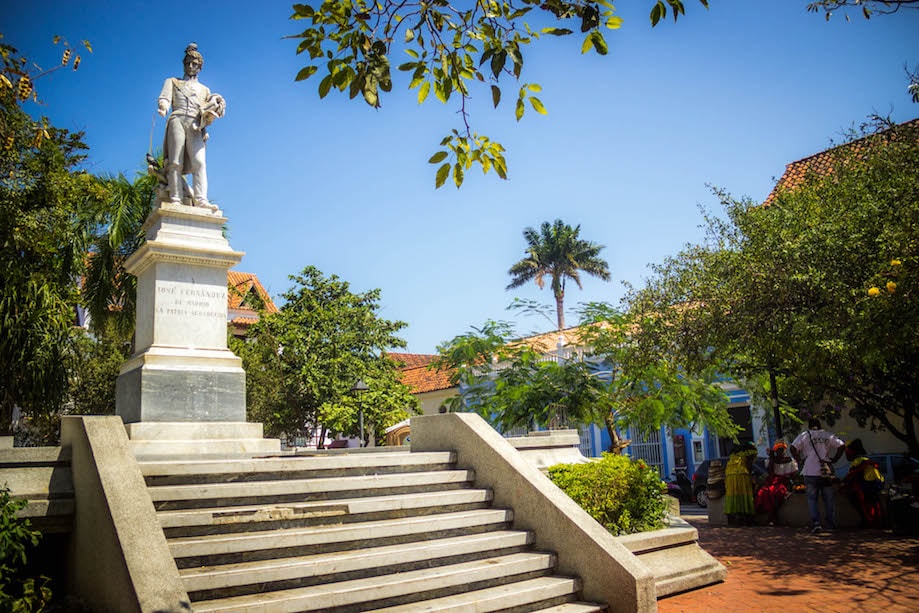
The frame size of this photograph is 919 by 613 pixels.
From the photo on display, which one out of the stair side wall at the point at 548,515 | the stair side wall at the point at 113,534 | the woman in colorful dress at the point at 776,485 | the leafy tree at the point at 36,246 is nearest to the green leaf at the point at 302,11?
the stair side wall at the point at 113,534

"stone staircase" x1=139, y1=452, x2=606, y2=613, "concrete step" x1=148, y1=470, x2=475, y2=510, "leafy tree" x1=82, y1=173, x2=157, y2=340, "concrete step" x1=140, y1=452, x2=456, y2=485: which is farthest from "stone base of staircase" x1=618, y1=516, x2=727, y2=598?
"leafy tree" x1=82, y1=173, x2=157, y2=340

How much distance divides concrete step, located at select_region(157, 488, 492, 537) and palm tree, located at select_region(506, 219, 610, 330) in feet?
148

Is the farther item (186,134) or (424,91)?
(186,134)

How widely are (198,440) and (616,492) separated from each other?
5100 mm

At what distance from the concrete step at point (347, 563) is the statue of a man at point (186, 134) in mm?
6039

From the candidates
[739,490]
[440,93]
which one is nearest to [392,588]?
[440,93]

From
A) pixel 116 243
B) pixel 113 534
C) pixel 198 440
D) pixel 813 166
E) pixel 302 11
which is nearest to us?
pixel 302 11

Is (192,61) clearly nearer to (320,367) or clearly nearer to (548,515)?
(548,515)

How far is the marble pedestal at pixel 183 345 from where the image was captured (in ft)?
28.6

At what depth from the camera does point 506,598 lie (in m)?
5.80

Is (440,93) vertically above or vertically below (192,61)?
below

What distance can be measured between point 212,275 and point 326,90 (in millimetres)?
5973

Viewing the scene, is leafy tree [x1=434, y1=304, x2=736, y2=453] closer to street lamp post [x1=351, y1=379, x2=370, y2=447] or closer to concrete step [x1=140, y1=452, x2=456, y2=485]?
concrete step [x1=140, y1=452, x2=456, y2=485]

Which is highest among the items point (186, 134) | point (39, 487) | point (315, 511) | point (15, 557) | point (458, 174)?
point (186, 134)
